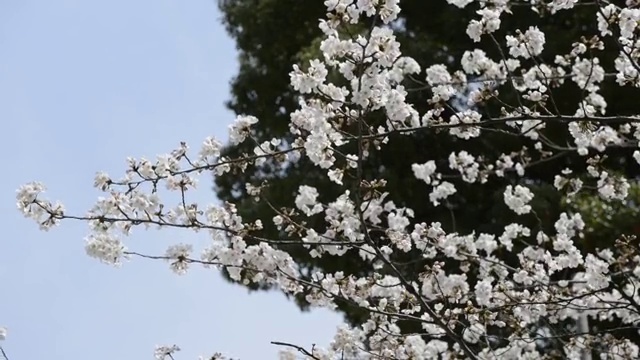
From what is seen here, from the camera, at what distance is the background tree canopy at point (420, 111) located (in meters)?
5.84

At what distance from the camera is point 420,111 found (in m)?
6.29

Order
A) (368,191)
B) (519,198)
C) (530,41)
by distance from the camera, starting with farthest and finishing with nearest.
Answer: (519,198)
(530,41)
(368,191)

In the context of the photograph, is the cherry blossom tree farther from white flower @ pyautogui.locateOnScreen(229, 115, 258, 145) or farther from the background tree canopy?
the background tree canopy

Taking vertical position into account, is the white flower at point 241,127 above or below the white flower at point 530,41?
below

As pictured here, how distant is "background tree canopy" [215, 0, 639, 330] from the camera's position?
230 inches

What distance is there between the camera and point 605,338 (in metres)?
3.79

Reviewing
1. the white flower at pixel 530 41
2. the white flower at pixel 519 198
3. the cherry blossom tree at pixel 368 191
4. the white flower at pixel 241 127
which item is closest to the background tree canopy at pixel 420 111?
the white flower at pixel 519 198

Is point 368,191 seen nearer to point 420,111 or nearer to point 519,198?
point 519,198

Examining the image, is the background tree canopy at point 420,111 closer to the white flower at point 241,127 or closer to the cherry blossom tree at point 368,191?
the cherry blossom tree at point 368,191

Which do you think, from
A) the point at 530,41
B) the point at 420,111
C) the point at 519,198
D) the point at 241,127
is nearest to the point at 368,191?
the point at 241,127

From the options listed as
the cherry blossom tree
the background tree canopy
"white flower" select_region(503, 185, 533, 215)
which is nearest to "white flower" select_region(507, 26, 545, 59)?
the cherry blossom tree

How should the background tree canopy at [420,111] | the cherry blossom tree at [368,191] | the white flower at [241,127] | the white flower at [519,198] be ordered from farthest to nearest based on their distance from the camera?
1. the background tree canopy at [420,111]
2. the white flower at [519,198]
3. the white flower at [241,127]
4. the cherry blossom tree at [368,191]

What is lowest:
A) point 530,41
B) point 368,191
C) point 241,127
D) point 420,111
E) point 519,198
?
point 368,191

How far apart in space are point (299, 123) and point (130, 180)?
0.65 m
